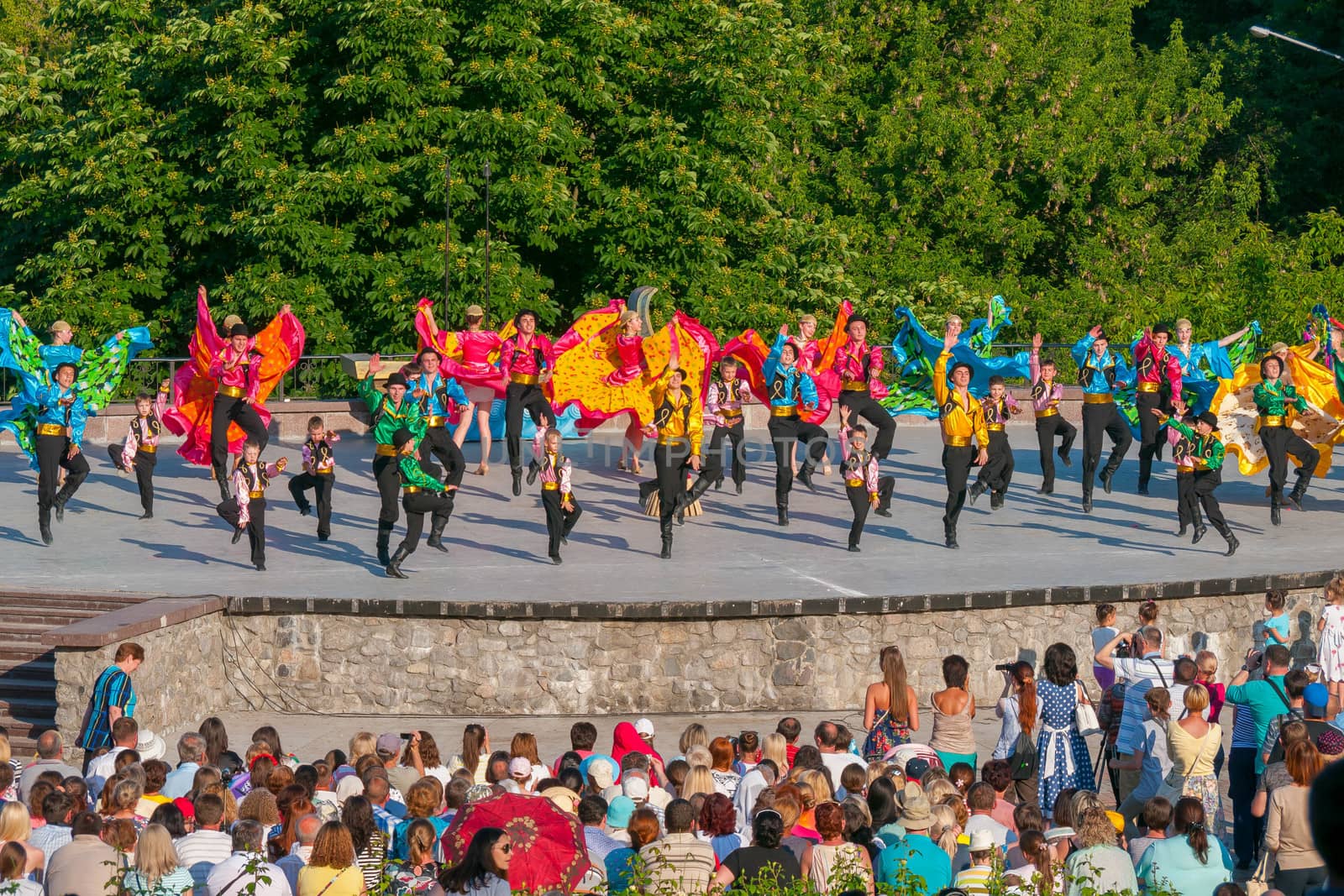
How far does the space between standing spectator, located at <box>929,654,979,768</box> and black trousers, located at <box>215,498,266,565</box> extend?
7.39m

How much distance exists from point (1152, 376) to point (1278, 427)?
143 cm

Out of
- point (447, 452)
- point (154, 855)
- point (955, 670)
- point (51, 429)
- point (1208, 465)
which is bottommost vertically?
point (154, 855)

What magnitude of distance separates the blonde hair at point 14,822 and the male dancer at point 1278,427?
45.5 ft

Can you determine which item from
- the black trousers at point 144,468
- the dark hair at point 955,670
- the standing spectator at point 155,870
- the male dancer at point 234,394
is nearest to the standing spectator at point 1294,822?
the dark hair at point 955,670

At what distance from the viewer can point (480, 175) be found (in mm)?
27938

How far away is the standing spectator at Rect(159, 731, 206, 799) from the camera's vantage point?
9.59m

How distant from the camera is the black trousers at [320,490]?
58.6 ft

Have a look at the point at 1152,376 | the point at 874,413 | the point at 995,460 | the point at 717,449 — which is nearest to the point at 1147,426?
the point at 1152,376

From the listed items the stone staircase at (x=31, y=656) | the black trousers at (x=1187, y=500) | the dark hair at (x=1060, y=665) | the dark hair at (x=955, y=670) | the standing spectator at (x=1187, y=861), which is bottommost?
the stone staircase at (x=31, y=656)

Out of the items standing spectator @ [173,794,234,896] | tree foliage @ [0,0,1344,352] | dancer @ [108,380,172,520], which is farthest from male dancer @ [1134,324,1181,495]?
standing spectator @ [173,794,234,896]

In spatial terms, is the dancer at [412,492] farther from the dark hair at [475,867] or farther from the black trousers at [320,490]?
the dark hair at [475,867]

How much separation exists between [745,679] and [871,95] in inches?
828

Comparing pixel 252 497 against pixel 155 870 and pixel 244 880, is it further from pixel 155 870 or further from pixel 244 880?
pixel 244 880

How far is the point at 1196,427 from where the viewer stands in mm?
17438
